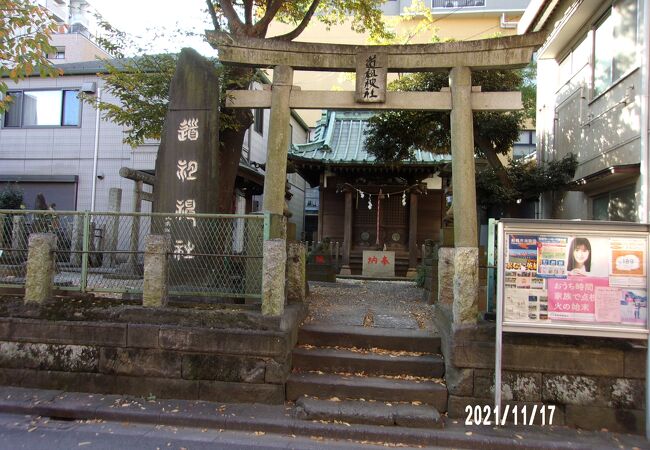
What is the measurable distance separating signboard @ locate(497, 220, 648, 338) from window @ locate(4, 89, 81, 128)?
51.0 ft

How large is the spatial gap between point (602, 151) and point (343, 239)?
32.8ft

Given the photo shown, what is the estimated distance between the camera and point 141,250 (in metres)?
6.25

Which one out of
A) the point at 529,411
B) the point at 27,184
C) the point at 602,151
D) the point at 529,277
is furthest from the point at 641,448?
the point at 27,184

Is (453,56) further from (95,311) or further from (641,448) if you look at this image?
(95,311)

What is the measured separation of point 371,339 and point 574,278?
2657 mm

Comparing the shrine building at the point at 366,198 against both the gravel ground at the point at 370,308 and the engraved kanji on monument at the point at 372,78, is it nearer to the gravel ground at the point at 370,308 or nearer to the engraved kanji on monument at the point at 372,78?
the gravel ground at the point at 370,308

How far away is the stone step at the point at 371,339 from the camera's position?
6137mm

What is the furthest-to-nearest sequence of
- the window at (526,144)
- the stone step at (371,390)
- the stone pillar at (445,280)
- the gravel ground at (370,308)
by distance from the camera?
the window at (526,144) < the gravel ground at (370,308) < the stone pillar at (445,280) < the stone step at (371,390)

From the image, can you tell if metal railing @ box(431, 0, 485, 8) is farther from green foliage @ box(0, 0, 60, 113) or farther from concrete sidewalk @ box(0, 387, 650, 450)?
concrete sidewalk @ box(0, 387, 650, 450)

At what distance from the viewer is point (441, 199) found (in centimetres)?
1714

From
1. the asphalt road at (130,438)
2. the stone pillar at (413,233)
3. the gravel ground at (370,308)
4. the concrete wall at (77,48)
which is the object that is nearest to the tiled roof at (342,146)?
the stone pillar at (413,233)

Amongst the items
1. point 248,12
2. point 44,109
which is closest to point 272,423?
point 248,12

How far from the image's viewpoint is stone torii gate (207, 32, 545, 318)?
20.5 ft

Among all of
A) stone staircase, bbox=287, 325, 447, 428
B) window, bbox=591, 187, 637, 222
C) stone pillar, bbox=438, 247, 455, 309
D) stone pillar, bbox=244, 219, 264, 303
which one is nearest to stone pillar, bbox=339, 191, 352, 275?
window, bbox=591, 187, 637, 222
